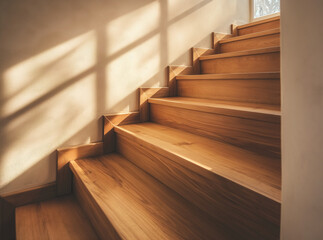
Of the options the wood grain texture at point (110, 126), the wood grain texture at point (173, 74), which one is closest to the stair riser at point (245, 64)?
the wood grain texture at point (173, 74)

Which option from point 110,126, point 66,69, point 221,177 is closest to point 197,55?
point 110,126

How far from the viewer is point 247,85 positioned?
116cm

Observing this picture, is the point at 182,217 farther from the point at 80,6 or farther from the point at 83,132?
the point at 80,6

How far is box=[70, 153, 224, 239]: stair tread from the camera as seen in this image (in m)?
0.69

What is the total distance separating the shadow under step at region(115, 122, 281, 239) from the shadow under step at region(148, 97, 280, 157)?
38mm

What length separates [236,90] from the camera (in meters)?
1.23

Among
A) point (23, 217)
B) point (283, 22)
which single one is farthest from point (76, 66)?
point (283, 22)

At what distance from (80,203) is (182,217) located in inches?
24.9

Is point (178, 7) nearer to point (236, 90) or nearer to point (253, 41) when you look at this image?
point (253, 41)

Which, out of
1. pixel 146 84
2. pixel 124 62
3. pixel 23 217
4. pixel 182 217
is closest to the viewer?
pixel 182 217

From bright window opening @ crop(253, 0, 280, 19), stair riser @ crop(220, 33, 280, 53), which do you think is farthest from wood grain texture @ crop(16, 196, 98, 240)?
bright window opening @ crop(253, 0, 280, 19)

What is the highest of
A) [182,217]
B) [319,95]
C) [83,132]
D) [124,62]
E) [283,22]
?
[124,62]

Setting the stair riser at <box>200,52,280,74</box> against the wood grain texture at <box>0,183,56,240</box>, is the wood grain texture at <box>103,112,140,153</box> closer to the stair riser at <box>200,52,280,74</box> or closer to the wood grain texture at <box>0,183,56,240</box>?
the wood grain texture at <box>0,183,56,240</box>

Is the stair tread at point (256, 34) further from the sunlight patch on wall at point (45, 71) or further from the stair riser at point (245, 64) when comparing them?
the sunlight patch on wall at point (45, 71)
